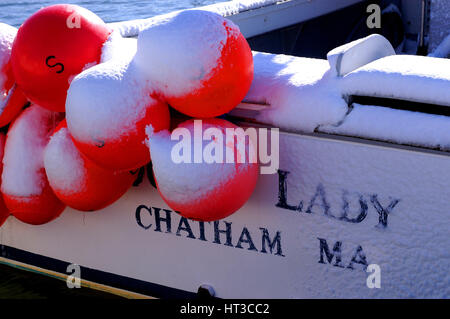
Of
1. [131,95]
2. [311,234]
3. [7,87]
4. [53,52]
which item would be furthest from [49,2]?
[311,234]

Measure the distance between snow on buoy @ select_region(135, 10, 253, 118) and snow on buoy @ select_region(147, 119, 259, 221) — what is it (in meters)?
0.06

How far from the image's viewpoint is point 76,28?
149cm

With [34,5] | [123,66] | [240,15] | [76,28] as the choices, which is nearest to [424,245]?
[123,66]

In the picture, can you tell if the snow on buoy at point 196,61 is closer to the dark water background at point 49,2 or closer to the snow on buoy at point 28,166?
the snow on buoy at point 28,166

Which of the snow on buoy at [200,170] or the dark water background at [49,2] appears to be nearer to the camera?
the snow on buoy at [200,170]

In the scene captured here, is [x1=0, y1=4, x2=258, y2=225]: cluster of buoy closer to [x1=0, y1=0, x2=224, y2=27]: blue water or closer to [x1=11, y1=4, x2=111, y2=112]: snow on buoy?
[x1=11, y1=4, x2=111, y2=112]: snow on buoy

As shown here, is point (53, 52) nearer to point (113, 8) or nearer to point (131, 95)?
point (131, 95)

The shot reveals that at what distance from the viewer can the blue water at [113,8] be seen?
14.9 feet

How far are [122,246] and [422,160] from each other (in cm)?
Answer: 82

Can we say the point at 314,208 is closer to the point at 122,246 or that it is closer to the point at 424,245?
the point at 424,245

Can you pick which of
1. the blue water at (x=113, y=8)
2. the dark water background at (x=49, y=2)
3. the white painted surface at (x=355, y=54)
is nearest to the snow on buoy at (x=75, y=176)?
the dark water background at (x=49, y=2)

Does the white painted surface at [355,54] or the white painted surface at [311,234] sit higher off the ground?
the white painted surface at [355,54]

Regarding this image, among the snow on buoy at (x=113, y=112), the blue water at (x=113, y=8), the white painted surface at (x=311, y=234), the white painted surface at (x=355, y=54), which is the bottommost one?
the white painted surface at (x=311, y=234)

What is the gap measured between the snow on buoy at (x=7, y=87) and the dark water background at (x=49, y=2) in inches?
21.8
